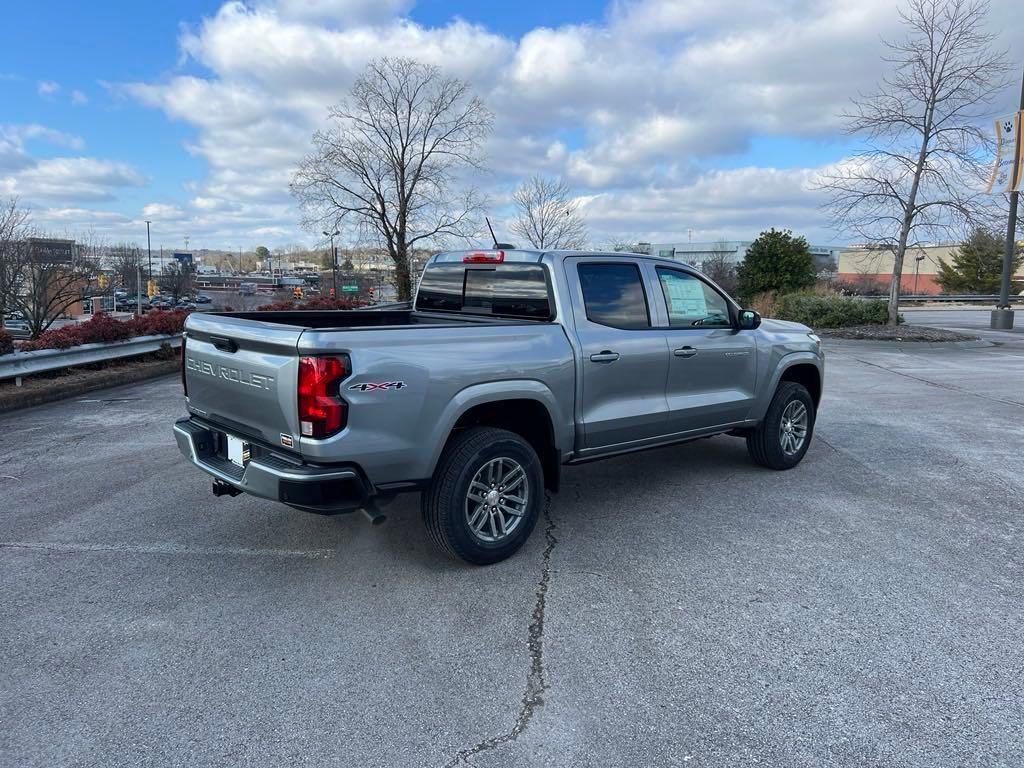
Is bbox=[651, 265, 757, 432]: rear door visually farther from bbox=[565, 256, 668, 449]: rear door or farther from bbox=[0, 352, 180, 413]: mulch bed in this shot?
bbox=[0, 352, 180, 413]: mulch bed

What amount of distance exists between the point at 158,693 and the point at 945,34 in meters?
21.2

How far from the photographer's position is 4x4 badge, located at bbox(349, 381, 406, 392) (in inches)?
135

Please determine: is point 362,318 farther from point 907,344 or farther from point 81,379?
point 907,344

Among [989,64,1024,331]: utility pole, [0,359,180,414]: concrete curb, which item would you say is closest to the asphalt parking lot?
[0,359,180,414]: concrete curb

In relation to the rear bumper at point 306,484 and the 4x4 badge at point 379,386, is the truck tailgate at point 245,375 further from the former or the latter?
the 4x4 badge at point 379,386

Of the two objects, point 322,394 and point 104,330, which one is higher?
point 322,394

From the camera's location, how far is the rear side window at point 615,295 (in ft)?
15.4

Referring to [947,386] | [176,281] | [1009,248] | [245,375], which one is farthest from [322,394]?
[176,281]

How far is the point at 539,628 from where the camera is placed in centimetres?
344

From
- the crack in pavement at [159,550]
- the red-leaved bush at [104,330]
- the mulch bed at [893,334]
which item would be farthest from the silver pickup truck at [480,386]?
the mulch bed at [893,334]

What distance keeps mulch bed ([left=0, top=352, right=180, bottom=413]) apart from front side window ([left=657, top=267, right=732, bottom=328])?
26.6ft

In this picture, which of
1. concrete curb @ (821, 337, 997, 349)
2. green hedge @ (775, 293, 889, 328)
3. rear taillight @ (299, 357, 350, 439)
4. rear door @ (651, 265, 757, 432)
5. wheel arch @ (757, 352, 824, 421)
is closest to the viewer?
rear taillight @ (299, 357, 350, 439)

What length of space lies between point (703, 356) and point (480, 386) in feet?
6.97

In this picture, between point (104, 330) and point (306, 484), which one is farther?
point (104, 330)
